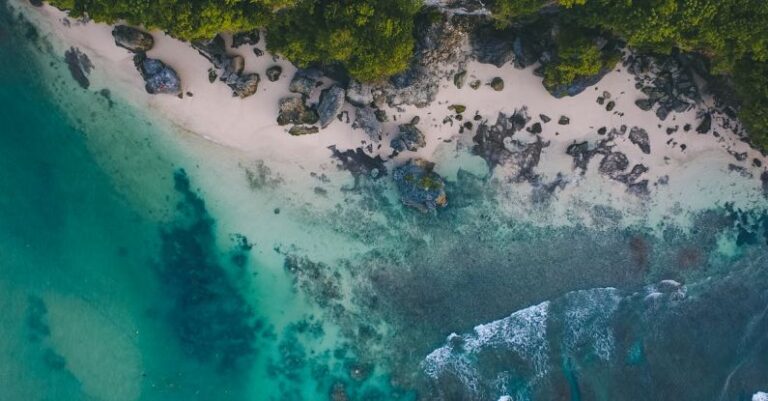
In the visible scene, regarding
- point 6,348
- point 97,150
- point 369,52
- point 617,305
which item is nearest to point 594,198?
point 617,305

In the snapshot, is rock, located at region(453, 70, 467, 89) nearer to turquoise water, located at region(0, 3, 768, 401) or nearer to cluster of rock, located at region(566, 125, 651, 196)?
turquoise water, located at region(0, 3, 768, 401)

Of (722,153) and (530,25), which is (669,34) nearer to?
(530,25)

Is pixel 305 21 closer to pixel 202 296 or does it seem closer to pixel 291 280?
pixel 291 280

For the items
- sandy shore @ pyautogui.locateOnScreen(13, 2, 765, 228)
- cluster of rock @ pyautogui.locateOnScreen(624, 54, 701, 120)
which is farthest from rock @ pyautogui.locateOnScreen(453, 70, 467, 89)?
cluster of rock @ pyautogui.locateOnScreen(624, 54, 701, 120)

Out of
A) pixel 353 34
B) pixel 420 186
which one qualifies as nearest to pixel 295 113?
pixel 353 34

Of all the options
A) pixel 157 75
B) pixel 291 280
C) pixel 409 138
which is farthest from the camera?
pixel 291 280

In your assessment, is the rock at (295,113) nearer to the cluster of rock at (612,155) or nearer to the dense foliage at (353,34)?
the dense foliage at (353,34)
